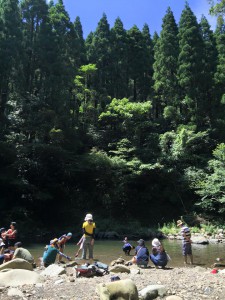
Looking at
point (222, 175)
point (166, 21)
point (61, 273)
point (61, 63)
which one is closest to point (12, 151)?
point (61, 63)

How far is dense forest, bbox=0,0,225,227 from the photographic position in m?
24.7

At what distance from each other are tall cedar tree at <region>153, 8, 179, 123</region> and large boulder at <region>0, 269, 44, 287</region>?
2617cm

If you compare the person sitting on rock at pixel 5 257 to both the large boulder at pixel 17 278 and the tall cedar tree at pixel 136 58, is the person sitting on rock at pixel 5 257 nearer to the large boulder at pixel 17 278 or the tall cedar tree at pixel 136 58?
the large boulder at pixel 17 278

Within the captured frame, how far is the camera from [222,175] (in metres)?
23.1

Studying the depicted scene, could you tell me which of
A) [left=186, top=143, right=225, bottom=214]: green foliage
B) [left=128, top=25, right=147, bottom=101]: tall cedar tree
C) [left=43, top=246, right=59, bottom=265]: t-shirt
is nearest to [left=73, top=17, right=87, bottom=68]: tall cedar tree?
[left=128, top=25, right=147, bottom=101]: tall cedar tree

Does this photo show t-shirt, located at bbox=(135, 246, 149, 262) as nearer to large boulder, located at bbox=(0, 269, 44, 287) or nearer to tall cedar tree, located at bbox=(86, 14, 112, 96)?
large boulder, located at bbox=(0, 269, 44, 287)

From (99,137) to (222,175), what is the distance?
11835 millimetres

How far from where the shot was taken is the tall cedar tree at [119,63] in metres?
37.2

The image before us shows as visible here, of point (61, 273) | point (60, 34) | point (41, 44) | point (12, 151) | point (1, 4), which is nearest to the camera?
point (61, 273)

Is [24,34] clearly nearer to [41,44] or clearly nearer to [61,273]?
[41,44]

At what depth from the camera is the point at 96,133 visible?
1240 inches

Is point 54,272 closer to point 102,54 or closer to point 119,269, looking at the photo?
point 119,269

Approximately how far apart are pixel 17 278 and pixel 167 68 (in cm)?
2940

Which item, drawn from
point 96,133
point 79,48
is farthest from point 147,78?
point 96,133
